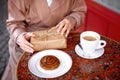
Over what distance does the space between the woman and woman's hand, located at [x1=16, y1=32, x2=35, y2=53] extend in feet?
0.07

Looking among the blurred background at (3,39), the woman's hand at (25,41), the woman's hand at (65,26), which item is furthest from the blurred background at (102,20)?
the woman's hand at (25,41)

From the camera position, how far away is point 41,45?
113 cm

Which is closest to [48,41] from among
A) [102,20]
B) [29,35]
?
[29,35]

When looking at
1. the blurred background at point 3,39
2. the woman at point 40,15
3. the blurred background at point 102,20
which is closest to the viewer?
the woman at point 40,15

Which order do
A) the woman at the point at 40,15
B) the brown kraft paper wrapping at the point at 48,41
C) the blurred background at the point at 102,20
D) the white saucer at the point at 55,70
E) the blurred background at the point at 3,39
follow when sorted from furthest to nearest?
the blurred background at the point at 3,39, the blurred background at the point at 102,20, the woman at the point at 40,15, the brown kraft paper wrapping at the point at 48,41, the white saucer at the point at 55,70

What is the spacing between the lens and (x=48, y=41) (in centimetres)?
113

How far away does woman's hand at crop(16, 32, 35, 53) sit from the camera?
113 cm

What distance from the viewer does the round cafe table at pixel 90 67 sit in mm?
1004

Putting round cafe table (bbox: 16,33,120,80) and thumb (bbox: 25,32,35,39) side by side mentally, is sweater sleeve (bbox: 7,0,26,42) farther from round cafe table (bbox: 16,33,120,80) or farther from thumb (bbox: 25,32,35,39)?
round cafe table (bbox: 16,33,120,80)

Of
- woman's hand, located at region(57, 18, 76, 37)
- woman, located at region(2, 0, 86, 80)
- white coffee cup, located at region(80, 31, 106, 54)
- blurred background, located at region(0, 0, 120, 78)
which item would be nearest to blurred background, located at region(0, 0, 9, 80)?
blurred background, located at region(0, 0, 120, 78)

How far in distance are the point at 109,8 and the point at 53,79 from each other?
43.8 inches

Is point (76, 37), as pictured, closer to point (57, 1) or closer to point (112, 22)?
point (57, 1)

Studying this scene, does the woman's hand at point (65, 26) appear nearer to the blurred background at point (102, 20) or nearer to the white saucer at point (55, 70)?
the white saucer at point (55, 70)

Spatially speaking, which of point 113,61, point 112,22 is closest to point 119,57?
point 113,61
